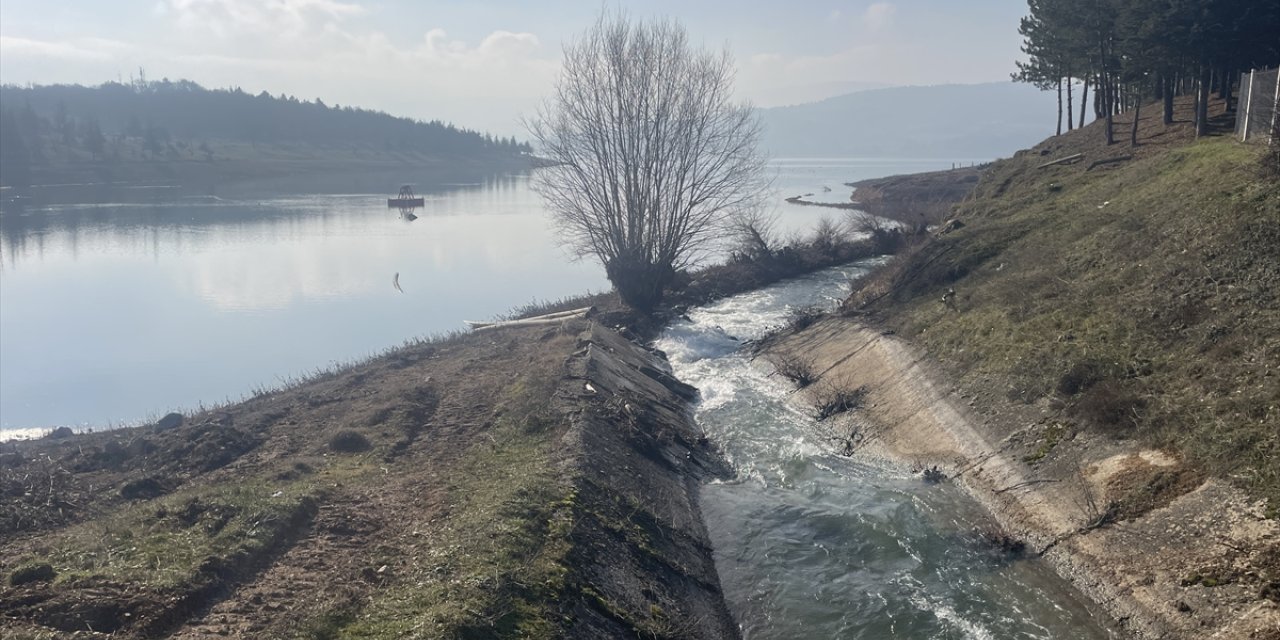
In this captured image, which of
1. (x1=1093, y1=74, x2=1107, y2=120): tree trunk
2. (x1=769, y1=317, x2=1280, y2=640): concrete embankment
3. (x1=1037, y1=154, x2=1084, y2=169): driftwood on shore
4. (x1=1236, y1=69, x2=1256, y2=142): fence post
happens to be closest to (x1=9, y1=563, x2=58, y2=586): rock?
(x1=769, y1=317, x2=1280, y2=640): concrete embankment

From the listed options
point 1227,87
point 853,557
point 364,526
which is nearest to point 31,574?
point 364,526

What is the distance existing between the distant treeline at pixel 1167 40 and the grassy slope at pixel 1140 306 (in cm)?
573

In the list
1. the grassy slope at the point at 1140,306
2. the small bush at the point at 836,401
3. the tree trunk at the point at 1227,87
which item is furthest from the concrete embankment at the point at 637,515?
the tree trunk at the point at 1227,87

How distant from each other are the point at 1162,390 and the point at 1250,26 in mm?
23632

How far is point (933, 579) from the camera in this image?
42.8 feet

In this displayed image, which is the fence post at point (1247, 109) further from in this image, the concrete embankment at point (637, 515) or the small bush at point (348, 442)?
the small bush at point (348, 442)

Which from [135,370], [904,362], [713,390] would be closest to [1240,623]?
[904,362]

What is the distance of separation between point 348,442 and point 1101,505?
13.0m

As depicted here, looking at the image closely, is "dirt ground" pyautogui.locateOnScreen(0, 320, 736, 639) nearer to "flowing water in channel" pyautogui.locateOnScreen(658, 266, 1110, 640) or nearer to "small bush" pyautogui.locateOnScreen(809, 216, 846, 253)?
"flowing water in channel" pyautogui.locateOnScreen(658, 266, 1110, 640)

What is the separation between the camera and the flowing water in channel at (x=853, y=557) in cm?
1188

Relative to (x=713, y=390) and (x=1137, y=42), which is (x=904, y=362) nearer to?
(x=713, y=390)

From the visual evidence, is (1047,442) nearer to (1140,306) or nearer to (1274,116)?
(1140,306)

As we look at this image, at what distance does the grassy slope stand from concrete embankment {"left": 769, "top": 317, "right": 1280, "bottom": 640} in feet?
1.77

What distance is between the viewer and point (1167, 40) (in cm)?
3241
